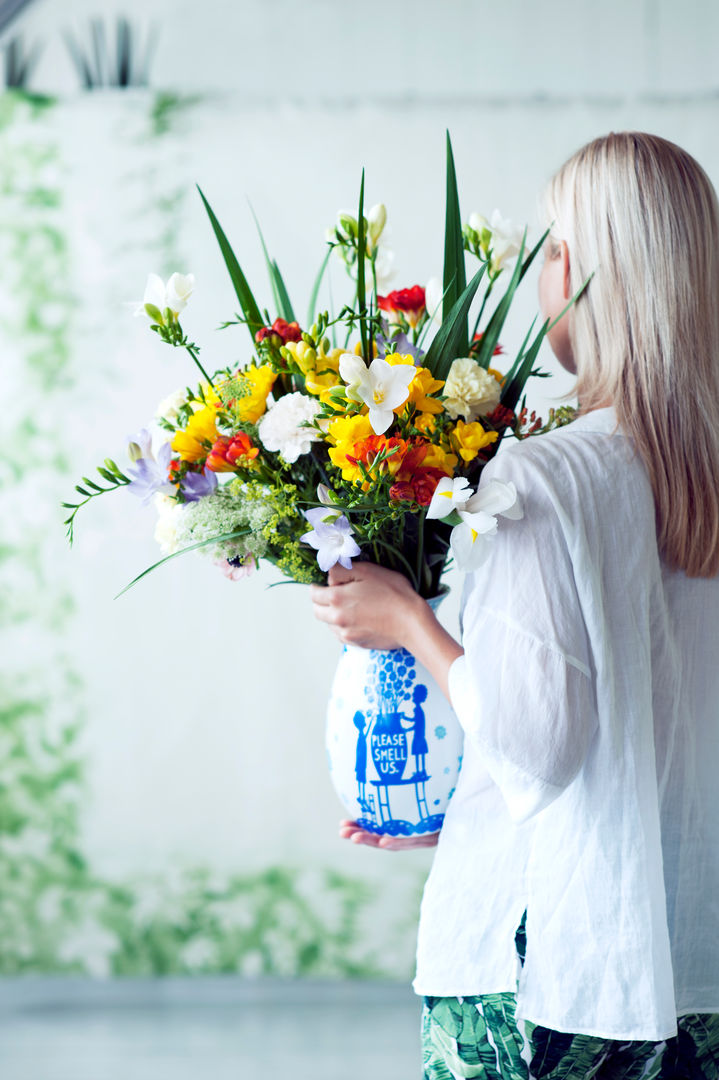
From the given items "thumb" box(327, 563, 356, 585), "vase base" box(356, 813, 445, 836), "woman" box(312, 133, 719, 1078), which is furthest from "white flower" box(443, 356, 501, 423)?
"vase base" box(356, 813, 445, 836)

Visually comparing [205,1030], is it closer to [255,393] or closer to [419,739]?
[419,739]

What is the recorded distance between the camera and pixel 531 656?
860 millimetres

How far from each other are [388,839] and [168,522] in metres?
0.47

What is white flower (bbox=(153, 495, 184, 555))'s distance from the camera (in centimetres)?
110

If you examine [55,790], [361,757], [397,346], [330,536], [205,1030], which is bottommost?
[205,1030]

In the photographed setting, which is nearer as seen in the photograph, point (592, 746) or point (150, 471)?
point (592, 746)

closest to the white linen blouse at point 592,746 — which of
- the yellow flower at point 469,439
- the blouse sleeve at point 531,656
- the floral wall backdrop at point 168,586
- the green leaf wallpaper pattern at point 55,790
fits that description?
the blouse sleeve at point 531,656

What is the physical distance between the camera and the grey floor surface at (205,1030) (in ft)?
7.57

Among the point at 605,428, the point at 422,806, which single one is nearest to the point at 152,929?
the point at 422,806

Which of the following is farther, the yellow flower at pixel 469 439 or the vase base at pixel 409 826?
the vase base at pixel 409 826

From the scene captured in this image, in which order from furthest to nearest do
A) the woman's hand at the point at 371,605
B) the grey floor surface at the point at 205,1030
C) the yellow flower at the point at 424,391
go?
the grey floor surface at the point at 205,1030
the woman's hand at the point at 371,605
the yellow flower at the point at 424,391

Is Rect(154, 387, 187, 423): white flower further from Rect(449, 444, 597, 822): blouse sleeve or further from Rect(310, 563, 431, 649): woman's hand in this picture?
Rect(449, 444, 597, 822): blouse sleeve

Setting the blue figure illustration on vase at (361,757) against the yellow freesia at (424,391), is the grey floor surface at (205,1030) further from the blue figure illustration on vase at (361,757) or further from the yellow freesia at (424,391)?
the yellow freesia at (424,391)

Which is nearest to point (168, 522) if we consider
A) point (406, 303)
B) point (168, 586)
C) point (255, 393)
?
point (255, 393)
